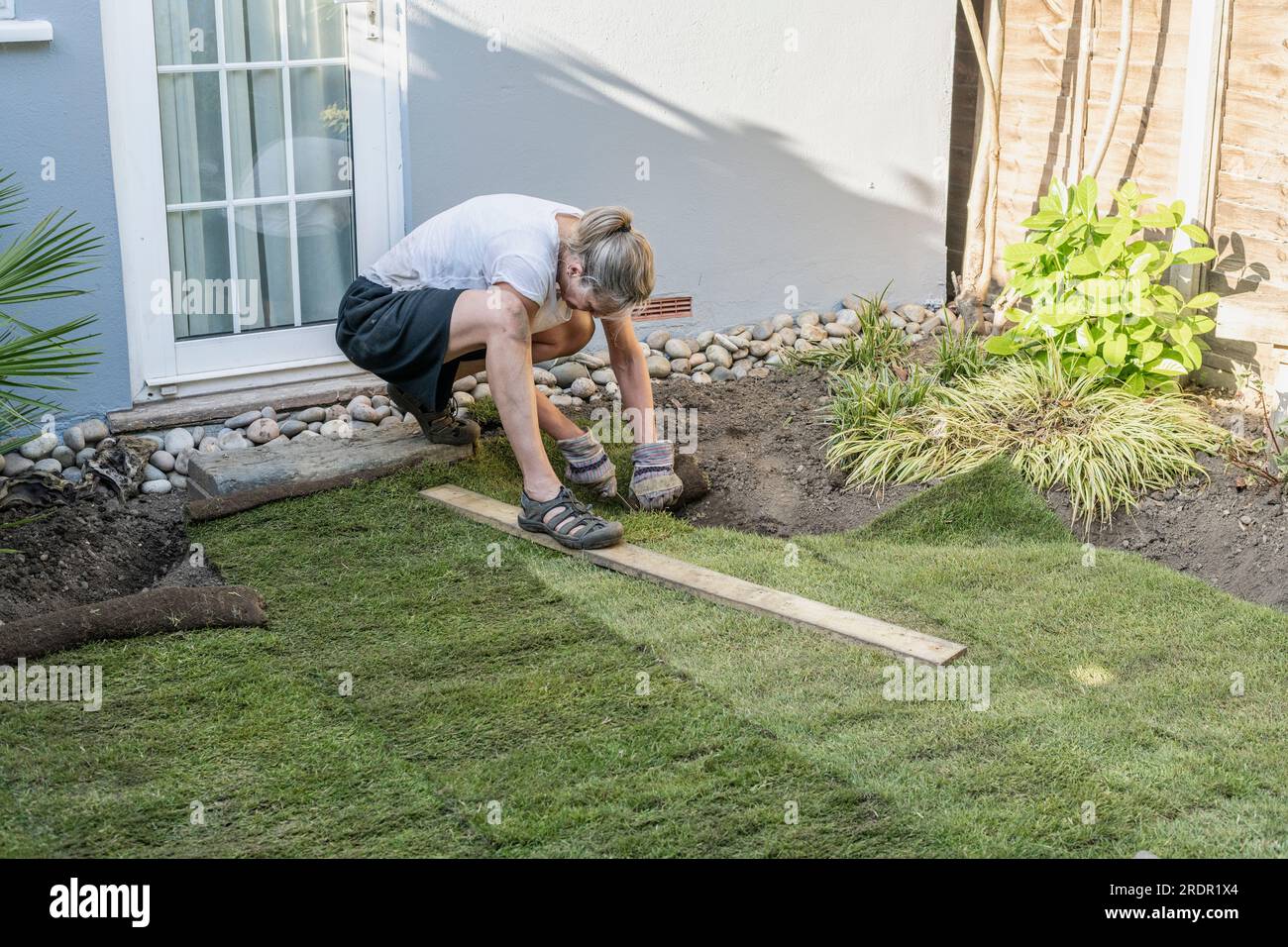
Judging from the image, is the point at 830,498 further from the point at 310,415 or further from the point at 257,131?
the point at 257,131

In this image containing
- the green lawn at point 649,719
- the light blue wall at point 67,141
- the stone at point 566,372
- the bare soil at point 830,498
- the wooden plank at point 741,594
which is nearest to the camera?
the green lawn at point 649,719

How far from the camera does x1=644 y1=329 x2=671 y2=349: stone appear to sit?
562 cm

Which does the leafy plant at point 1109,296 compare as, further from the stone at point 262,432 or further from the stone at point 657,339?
the stone at point 262,432

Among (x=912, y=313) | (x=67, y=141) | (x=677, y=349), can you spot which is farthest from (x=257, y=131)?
(x=912, y=313)

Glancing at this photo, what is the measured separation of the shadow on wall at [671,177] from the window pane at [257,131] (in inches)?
18.5

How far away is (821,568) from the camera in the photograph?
12.7 ft

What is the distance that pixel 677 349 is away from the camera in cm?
556

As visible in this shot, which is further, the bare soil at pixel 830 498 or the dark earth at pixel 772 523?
the bare soil at pixel 830 498

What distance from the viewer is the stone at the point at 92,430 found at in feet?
14.8

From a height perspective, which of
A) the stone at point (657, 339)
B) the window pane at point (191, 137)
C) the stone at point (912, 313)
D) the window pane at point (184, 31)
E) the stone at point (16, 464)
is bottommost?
the stone at point (16, 464)

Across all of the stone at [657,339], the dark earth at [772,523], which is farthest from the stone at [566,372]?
the dark earth at [772,523]

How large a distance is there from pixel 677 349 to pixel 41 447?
7.99 feet

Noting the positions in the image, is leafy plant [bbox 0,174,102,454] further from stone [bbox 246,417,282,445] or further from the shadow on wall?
the shadow on wall
